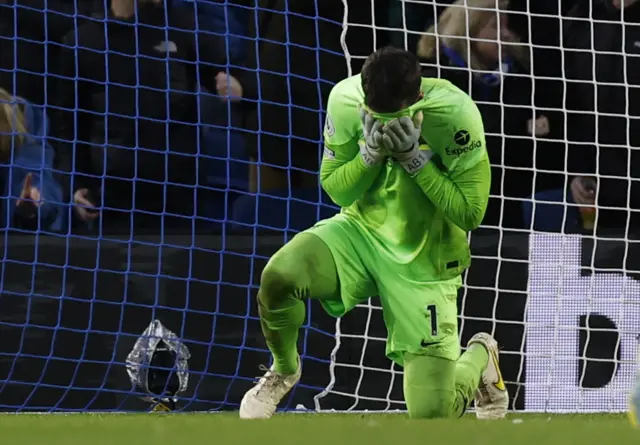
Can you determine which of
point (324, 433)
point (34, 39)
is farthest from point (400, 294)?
point (34, 39)

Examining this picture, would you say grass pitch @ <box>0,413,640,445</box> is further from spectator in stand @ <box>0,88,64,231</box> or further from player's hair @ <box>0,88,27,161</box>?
player's hair @ <box>0,88,27,161</box>

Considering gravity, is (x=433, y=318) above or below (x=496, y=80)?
below

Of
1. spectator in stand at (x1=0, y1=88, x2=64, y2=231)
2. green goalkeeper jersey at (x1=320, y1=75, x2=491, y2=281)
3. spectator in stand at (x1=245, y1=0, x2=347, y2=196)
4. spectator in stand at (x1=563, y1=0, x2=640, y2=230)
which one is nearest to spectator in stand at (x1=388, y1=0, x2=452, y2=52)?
spectator in stand at (x1=245, y1=0, x2=347, y2=196)

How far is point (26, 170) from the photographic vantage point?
21.1 feet

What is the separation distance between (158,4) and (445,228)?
2.31m

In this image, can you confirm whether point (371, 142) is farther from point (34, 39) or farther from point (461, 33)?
point (34, 39)

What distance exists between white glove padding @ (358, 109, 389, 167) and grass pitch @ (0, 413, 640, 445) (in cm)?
142

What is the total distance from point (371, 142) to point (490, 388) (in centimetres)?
135

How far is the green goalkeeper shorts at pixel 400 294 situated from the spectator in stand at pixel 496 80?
170 cm

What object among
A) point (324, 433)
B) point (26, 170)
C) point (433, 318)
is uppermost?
point (26, 170)

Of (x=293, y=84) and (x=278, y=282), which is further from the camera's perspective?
(x=293, y=84)

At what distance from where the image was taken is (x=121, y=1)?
6535mm

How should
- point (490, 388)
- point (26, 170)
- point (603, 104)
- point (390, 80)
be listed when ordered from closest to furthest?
point (390, 80) → point (490, 388) → point (26, 170) → point (603, 104)

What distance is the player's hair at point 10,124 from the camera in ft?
21.2
